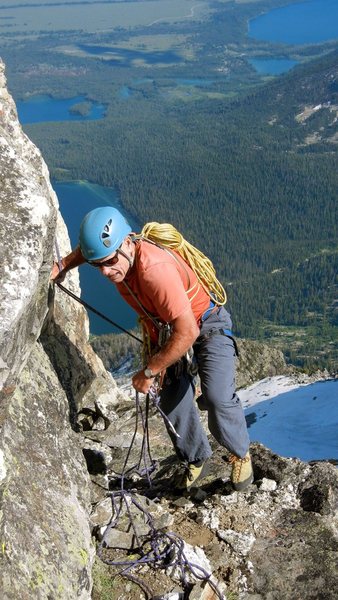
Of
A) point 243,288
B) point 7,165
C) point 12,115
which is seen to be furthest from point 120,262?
point 243,288

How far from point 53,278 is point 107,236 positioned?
1430 mm

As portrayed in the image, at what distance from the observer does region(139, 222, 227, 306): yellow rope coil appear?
579 centimetres

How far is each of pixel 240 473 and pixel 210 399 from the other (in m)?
1.04

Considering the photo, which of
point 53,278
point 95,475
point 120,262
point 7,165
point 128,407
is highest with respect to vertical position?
point 7,165

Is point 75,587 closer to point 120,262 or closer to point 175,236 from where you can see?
point 120,262

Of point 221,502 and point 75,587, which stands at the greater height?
point 75,587

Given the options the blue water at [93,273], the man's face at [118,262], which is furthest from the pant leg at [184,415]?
the blue water at [93,273]

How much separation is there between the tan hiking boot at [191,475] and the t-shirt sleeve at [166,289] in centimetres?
227

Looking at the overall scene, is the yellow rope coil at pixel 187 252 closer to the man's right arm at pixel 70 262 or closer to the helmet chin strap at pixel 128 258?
the helmet chin strap at pixel 128 258

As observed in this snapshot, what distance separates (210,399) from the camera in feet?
20.5

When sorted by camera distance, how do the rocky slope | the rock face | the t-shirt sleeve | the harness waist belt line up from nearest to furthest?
the rock face
the rocky slope
the t-shirt sleeve
the harness waist belt

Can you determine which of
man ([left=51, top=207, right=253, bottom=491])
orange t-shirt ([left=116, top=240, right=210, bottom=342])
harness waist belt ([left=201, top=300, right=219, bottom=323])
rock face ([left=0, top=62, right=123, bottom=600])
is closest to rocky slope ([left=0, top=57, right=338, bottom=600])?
rock face ([left=0, top=62, right=123, bottom=600])

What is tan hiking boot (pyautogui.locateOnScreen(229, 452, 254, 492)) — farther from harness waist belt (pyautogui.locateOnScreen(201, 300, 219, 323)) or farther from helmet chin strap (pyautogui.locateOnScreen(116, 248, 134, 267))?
helmet chin strap (pyautogui.locateOnScreen(116, 248, 134, 267))

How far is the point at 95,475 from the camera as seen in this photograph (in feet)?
24.6
